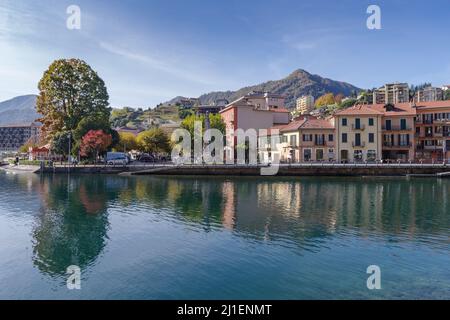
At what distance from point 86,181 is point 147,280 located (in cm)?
4201

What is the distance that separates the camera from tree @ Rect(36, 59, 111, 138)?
230ft

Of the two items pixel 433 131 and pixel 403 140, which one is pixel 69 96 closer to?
pixel 403 140

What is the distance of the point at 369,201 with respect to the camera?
3531cm

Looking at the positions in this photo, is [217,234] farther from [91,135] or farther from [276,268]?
[91,135]

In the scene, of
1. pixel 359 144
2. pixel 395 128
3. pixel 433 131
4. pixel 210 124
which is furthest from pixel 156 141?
pixel 433 131

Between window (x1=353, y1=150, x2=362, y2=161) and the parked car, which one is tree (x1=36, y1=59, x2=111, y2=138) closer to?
the parked car

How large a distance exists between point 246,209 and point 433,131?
54250 millimetres

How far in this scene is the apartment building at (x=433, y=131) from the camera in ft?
224

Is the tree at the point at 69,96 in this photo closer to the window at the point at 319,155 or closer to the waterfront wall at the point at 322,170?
the waterfront wall at the point at 322,170

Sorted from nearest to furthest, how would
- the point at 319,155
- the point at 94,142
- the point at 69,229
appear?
the point at 69,229 → the point at 94,142 → the point at 319,155

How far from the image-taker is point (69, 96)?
71.4 m

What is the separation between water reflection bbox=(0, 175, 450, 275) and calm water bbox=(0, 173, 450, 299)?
0.13 m

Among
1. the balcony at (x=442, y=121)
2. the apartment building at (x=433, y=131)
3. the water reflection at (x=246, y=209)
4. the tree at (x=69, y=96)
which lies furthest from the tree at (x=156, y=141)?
the balcony at (x=442, y=121)
